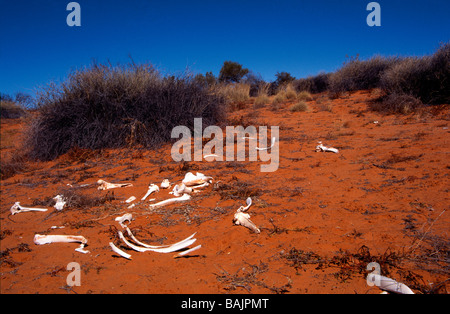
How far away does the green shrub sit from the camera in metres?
6.45

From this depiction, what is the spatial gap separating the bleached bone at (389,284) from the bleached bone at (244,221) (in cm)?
108

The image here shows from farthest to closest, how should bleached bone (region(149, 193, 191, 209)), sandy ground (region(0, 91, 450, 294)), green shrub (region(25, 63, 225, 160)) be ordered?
green shrub (region(25, 63, 225, 160)), bleached bone (region(149, 193, 191, 209)), sandy ground (region(0, 91, 450, 294))

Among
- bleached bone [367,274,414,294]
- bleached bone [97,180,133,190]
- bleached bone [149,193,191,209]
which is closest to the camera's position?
bleached bone [367,274,414,294]

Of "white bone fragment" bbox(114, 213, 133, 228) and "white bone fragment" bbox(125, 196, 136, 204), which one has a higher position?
"white bone fragment" bbox(125, 196, 136, 204)

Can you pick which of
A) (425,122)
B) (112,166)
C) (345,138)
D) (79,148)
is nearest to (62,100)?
(79,148)

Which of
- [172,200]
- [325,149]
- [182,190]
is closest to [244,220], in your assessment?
[172,200]

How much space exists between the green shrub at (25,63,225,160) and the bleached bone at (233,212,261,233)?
13.2ft

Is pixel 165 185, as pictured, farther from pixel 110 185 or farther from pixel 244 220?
pixel 244 220

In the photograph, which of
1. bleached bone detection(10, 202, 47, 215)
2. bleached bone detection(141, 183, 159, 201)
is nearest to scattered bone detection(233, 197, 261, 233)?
bleached bone detection(141, 183, 159, 201)

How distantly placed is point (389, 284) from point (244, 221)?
136 cm

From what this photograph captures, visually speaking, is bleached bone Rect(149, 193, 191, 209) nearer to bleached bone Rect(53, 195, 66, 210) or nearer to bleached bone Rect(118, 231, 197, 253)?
bleached bone Rect(118, 231, 197, 253)

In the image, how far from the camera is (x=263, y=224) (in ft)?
9.22

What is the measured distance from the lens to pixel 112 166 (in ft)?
18.2
